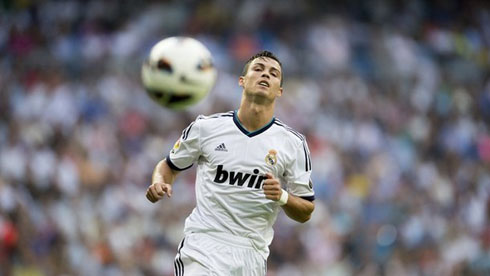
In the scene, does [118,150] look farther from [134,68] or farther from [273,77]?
[273,77]

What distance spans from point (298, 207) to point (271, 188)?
1.66 feet

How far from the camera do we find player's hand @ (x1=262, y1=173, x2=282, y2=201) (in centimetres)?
606

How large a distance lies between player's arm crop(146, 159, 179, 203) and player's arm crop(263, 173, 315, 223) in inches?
25.0

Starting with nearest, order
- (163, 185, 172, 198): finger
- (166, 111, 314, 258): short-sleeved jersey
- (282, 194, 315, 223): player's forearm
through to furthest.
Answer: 1. (163, 185, 172, 198): finger
2. (282, 194, 315, 223): player's forearm
3. (166, 111, 314, 258): short-sleeved jersey

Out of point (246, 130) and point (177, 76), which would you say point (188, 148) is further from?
point (177, 76)

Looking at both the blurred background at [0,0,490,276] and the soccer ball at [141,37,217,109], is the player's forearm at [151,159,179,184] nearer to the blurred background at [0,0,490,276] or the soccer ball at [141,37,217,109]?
the soccer ball at [141,37,217,109]

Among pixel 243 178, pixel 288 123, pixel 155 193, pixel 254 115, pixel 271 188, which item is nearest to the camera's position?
pixel 271 188

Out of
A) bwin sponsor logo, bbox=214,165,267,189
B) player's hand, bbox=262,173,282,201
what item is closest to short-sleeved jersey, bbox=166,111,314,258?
bwin sponsor logo, bbox=214,165,267,189

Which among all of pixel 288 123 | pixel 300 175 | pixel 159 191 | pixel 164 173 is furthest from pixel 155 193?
pixel 288 123

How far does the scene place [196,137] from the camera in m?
6.79

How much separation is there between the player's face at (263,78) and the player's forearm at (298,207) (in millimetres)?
754

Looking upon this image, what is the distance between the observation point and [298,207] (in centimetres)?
650

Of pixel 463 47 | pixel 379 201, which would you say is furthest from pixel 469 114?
pixel 379 201

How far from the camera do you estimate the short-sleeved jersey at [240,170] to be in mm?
6605
